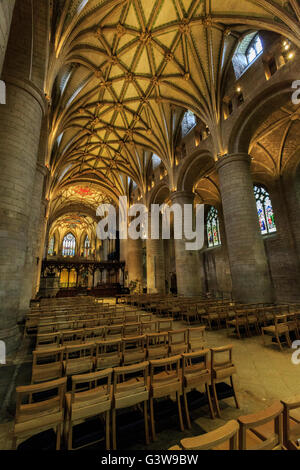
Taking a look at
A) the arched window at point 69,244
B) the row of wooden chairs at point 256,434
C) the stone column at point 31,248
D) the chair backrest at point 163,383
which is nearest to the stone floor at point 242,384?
the chair backrest at point 163,383

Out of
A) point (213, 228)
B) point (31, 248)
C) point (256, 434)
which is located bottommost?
point (256, 434)

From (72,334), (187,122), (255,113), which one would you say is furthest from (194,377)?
(187,122)

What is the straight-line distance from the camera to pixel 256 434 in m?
1.73

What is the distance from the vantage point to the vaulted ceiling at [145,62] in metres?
8.79

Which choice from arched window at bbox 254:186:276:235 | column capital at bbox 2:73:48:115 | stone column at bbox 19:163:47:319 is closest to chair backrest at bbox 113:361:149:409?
stone column at bbox 19:163:47:319

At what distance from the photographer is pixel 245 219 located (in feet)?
33.0

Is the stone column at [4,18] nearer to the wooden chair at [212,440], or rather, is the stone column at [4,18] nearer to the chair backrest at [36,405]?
the chair backrest at [36,405]

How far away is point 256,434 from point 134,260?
70.8ft

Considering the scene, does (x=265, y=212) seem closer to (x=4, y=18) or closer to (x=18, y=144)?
(x=18, y=144)

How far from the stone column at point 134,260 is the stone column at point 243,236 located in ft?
45.3

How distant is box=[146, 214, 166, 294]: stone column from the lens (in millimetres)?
19078
